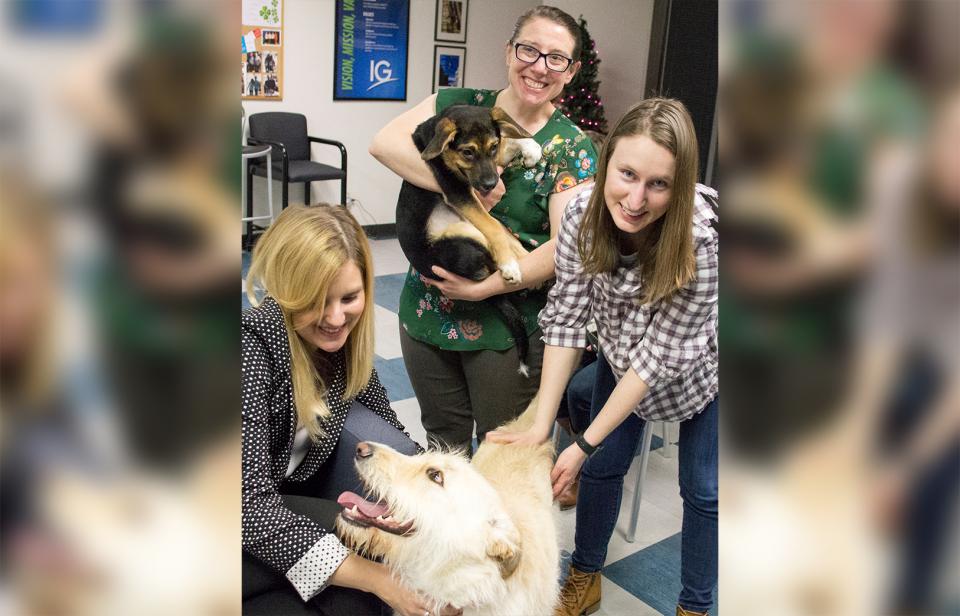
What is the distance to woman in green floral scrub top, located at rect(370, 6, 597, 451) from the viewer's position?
1.86 m

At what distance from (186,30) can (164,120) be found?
26 millimetres

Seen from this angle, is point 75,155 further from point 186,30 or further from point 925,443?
point 925,443

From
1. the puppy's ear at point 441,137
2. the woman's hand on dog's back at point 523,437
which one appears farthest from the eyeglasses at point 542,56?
the woman's hand on dog's back at point 523,437

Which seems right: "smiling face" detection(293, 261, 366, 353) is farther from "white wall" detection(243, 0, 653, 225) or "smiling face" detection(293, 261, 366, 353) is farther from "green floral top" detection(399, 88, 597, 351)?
"white wall" detection(243, 0, 653, 225)

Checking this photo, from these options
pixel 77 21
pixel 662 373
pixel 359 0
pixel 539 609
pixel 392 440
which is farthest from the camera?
pixel 359 0

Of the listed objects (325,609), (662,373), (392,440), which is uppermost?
(662,373)

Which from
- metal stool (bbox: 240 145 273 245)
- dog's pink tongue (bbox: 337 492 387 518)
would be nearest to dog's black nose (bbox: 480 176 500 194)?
dog's pink tongue (bbox: 337 492 387 518)

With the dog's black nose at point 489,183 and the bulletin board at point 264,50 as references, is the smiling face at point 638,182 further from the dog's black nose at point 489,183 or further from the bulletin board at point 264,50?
the bulletin board at point 264,50

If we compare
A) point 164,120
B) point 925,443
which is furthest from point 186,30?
point 925,443

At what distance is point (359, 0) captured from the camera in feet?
21.1

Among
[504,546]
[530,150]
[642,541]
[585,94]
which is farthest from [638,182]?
[585,94]

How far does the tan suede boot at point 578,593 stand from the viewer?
2148 mm

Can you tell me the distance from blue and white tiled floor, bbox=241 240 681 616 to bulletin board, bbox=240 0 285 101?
3312 mm

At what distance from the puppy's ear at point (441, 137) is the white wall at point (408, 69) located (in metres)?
4.68
